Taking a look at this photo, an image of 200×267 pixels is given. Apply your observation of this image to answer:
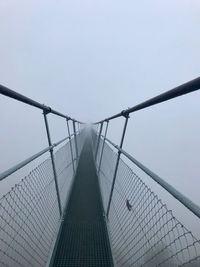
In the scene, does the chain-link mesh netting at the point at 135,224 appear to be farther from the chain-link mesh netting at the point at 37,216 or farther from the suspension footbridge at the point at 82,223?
the chain-link mesh netting at the point at 37,216

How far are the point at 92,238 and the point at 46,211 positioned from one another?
0.51m

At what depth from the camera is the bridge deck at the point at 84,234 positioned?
2208 mm

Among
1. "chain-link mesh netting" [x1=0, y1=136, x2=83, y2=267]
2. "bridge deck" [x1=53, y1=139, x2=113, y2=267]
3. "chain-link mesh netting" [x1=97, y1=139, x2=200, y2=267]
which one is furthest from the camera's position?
"bridge deck" [x1=53, y1=139, x2=113, y2=267]

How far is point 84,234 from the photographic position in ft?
8.66

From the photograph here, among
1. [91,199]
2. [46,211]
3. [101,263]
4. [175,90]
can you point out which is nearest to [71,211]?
[91,199]

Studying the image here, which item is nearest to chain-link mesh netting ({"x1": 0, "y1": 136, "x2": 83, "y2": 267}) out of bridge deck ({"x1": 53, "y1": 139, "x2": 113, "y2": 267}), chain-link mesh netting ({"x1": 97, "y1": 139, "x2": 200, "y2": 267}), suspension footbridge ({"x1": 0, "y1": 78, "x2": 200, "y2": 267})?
suspension footbridge ({"x1": 0, "y1": 78, "x2": 200, "y2": 267})

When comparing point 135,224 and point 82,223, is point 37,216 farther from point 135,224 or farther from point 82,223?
point 82,223

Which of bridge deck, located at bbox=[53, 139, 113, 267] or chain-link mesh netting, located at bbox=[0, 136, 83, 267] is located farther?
bridge deck, located at bbox=[53, 139, 113, 267]

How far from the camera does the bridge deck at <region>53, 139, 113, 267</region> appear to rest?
7.24ft

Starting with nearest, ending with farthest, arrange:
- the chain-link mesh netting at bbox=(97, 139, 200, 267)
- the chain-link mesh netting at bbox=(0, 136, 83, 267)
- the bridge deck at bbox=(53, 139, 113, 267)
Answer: the chain-link mesh netting at bbox=(97, 139, 200, 267) → the chain-link mesh netting at bbox=(0, 136, 83, 267) → the bridge deck at bbox=(53, 139, 113, 267)

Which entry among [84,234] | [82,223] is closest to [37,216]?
[84,234]

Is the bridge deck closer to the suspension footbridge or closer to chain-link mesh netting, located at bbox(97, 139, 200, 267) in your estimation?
the suspension footbridge

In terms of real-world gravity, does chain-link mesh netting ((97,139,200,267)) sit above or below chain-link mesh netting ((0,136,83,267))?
below

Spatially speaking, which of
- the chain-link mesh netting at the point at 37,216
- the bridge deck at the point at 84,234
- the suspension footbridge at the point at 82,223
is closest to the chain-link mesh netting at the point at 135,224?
the suspension footbridge at the point at 82,223
